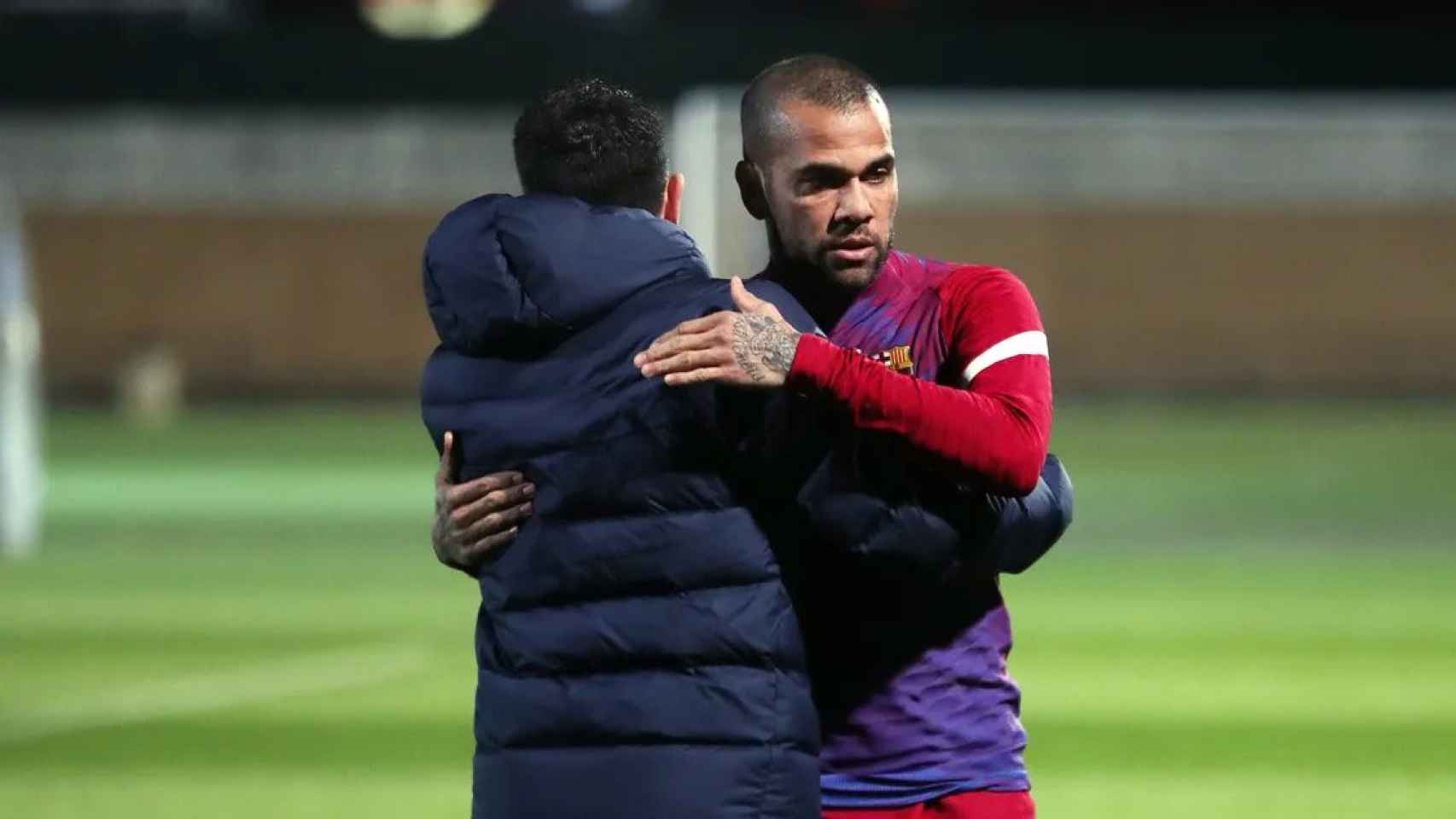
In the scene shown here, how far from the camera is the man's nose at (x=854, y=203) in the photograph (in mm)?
3012

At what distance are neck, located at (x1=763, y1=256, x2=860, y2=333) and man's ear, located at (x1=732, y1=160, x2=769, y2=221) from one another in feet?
0.23

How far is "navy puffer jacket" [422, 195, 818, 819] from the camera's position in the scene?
277 centimetres

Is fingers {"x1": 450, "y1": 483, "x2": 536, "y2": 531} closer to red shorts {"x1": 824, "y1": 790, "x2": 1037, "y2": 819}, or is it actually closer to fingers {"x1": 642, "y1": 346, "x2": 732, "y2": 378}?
fingers {"x1": 642, "y1": 346, "x2": 732, "y2": 378}

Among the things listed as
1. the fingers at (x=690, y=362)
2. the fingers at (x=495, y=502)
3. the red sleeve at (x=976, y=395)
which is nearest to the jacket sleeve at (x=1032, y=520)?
the red sleeve at (x=976, y=395)

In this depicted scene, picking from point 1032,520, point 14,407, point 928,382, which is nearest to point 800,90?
point 928,382

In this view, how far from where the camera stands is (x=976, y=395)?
2914 millimetres

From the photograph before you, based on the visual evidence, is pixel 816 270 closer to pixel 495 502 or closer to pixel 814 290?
pixel 814 290

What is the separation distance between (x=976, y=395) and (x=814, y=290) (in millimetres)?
351

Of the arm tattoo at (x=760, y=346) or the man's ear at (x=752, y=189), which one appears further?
the man's ear at (x=752, y=189)

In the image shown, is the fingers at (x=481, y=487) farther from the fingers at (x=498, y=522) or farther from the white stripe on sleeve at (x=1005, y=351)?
the white stripe on sleeve at (x=1005, y=351)

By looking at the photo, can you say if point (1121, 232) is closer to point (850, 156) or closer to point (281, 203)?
point (281, 203)

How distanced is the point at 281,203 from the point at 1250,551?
1742 centimetres

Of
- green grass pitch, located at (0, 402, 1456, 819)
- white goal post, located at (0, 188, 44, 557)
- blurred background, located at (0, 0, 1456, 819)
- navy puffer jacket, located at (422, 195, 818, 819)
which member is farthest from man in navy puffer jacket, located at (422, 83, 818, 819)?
white goal post, located at (0, 188, 44, 557)

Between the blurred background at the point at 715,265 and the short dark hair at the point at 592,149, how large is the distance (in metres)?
7.97
